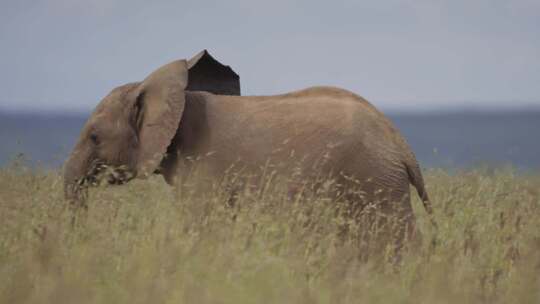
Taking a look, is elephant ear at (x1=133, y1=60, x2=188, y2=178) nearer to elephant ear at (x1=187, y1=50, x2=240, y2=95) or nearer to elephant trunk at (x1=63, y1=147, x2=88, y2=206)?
elephant trunk at (x1=63, y1=147, x2=88, y2=206)

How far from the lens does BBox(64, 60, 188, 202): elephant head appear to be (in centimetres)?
940

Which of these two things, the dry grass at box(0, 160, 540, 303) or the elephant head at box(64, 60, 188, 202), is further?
the elephant head at box(64, 60, 188, 202)

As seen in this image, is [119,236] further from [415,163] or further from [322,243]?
[415,163]

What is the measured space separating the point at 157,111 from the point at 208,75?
112 cm

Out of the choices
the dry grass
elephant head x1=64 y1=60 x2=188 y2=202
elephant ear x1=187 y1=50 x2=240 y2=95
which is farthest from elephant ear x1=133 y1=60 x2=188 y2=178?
elephant ear x1=187 y1=50 x2=240 y2=95

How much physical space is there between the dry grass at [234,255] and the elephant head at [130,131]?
268mm

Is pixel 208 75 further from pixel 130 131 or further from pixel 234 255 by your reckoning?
pixel 234 255

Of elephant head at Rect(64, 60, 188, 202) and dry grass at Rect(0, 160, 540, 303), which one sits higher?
elephant head at Rect(64, 60, 188, 202)

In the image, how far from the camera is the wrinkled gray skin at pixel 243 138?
8672mm

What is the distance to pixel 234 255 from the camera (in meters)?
7.09

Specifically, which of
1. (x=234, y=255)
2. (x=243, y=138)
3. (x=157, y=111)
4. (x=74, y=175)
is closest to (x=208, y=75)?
(x=157, y=111)

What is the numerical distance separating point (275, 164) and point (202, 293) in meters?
3.10

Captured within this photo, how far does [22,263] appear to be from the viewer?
7.11 metres

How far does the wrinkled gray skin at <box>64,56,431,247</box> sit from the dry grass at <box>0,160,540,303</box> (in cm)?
Result: 29
